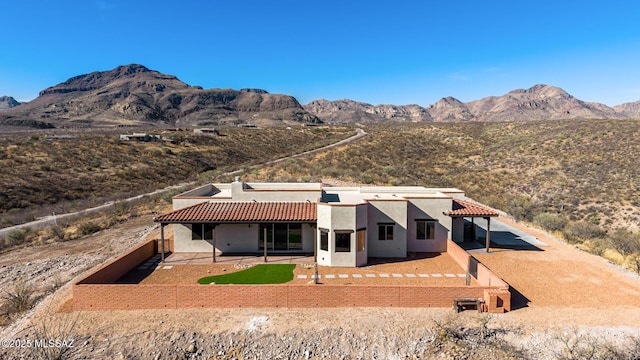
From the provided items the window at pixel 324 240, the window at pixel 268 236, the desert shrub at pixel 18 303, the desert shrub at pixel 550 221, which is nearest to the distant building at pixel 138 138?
the window at pixel 268 236

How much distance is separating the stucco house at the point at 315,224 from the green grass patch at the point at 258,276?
139 centimetres

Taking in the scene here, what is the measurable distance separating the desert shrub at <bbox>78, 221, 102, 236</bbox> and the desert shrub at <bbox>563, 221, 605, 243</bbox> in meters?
37.4

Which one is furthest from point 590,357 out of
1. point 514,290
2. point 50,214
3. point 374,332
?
point 50,214

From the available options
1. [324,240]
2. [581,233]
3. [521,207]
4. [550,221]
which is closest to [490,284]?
[324,240]

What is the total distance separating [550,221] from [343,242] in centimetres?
2174

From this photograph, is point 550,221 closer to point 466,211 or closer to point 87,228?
point 466,211

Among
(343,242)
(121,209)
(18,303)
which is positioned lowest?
(18,303)

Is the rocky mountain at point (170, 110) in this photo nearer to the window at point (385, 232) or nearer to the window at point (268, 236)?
the window at point (268, 236)

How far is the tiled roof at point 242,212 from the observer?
1891cm

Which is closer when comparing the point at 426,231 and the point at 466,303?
the point at 466,303

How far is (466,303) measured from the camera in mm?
13922

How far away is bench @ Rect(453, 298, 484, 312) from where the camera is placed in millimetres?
13828

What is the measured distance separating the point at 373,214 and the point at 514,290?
8.14 metres

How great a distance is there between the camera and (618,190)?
35500mm
